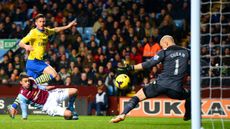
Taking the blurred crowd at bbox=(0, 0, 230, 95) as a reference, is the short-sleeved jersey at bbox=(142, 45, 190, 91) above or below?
below

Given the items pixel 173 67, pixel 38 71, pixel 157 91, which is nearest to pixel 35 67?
pixel 38 71

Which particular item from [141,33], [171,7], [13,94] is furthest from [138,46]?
[13,94]

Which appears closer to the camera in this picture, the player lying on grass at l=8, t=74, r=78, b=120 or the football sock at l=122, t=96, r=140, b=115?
the football sock at l=122, t=96, r=140, b=115

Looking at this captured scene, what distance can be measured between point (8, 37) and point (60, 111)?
396 inches

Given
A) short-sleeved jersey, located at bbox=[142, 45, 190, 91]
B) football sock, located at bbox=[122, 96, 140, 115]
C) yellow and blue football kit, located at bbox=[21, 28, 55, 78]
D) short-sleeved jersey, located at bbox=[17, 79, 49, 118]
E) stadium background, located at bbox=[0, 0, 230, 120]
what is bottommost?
football sock, located at bbox=[122, 96, 140, 115]

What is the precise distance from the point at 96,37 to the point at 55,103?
8694 millimetres

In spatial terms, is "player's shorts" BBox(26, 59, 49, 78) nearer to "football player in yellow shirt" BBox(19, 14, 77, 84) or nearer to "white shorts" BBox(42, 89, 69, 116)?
"football player in yellow shirt" BBox(19, 14, 77, 84)

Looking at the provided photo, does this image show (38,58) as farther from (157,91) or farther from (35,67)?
(157,91)

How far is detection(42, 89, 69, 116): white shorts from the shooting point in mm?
12242

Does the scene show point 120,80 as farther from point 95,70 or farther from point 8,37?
point 8,37

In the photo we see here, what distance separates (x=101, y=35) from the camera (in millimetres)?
20766

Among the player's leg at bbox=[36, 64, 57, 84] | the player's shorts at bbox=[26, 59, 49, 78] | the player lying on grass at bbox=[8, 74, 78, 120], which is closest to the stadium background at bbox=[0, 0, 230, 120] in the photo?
the player's leg at bbox=[36, 64, 57, 84]

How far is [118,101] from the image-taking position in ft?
60.2

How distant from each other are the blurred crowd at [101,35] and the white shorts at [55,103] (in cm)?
594
